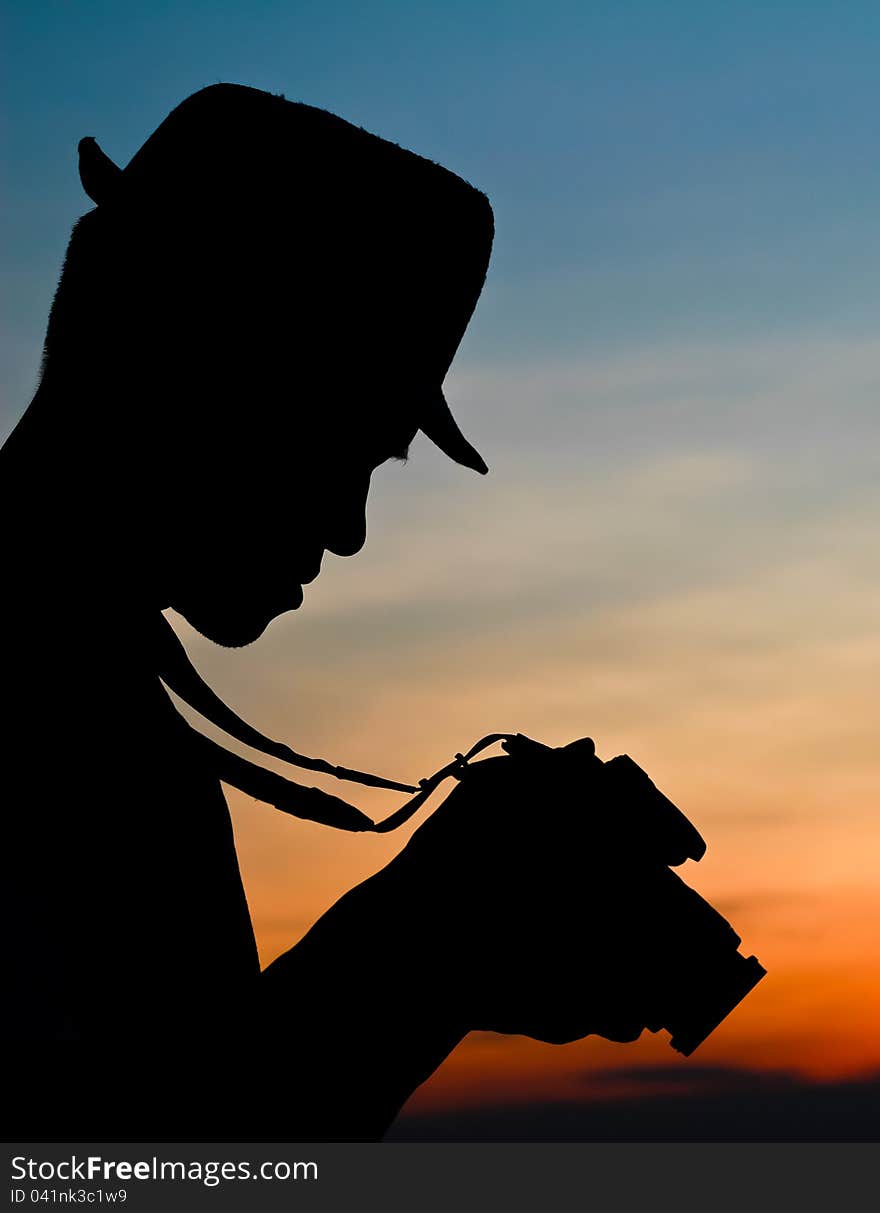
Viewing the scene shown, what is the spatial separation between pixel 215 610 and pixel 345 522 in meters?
0.37

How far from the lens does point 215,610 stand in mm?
3289

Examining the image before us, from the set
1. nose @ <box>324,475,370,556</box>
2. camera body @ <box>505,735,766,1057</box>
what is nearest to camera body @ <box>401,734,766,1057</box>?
camera body @ <box>505,735,766,1057</box>

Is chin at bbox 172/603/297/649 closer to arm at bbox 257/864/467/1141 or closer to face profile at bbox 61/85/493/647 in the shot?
face profile at bbox 61/85/493/647

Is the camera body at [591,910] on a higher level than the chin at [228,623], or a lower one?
lower

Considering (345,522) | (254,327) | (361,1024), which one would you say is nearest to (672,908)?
(361,1024)

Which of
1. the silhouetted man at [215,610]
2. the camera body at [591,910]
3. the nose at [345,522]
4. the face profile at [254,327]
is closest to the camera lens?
the silhouetted man at [215,610]

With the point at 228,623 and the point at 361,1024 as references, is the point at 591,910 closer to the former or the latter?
the point at 361,1024

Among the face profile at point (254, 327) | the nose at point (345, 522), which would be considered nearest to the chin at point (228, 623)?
the face profile at point (254, 327)

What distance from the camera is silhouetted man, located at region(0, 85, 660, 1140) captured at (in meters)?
2.58

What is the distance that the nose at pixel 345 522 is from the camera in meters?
3.31

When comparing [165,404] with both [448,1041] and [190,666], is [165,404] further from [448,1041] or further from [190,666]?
[448,1041]

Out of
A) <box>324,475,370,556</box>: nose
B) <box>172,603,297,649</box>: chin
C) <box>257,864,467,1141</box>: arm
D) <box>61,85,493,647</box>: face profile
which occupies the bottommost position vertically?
<box>257,864,467,1141</box>: arm

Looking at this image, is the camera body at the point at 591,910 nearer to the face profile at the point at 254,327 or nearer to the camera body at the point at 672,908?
the camera body at the point at 672,908

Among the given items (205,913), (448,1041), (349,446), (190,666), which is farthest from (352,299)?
(448,1041)
